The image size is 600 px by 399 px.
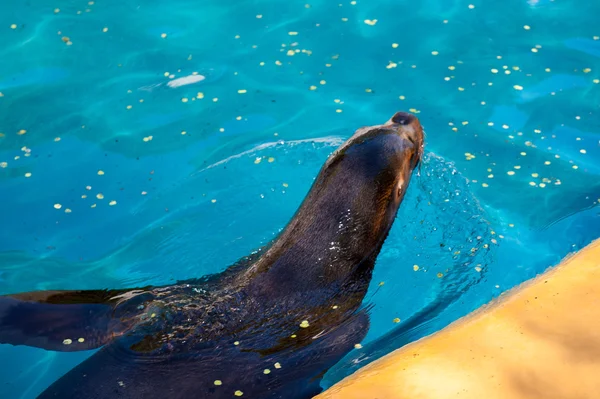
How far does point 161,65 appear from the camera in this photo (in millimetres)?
8633

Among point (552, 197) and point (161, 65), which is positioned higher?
point (161, 65)

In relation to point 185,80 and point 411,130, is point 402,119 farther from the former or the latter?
point 185,80

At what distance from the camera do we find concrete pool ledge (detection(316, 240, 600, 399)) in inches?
172

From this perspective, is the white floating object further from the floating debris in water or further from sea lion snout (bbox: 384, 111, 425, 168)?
sea lion snout (bbox: 384, 111, 425, 168)

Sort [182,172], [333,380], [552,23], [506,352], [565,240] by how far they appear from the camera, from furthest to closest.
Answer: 1. [552,23]
2. [182,172]
3. [565,240]
4. [333,380]
5. [506,352]

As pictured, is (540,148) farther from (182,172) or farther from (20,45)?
(20,45)

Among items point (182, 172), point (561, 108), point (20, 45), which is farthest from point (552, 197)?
point (20, 45)

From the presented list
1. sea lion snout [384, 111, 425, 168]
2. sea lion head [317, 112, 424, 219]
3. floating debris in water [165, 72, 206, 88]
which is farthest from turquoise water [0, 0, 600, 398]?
sea lion head [317, 112, 424, 219]

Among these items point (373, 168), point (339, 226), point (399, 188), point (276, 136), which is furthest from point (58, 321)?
point (276, 136)

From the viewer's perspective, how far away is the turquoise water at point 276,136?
645 cm

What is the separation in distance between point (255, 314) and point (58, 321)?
1311 mm

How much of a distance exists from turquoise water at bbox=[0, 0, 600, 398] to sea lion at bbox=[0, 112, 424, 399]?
0.36m

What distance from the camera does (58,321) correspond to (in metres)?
5.23

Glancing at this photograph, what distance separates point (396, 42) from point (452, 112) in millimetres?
1332
